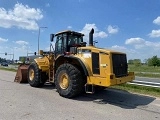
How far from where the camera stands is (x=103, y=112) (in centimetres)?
698

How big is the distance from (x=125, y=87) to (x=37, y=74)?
4769 mm

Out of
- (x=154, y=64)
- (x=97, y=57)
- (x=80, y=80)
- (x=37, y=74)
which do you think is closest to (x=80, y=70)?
(x=80, y=80)

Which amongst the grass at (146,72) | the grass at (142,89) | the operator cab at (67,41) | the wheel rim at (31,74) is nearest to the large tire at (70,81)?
the operator cab at (67,41)

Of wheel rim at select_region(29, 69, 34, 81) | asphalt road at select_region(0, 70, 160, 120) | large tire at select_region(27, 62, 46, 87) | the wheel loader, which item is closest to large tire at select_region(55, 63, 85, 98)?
the wheel loader

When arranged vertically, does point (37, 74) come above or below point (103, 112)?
above

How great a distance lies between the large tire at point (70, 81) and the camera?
9016 millimetres

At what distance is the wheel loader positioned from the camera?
8.39 meters

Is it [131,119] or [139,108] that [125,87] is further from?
[131,119]

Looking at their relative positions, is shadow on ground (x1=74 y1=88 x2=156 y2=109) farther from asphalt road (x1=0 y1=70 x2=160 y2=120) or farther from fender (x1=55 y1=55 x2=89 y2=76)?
fender (x1=55 y1=55 x2=89 y2=76)

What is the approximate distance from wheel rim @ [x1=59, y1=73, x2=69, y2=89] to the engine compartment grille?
213cm

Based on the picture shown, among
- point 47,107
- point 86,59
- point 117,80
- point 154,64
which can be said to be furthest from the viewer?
point 154,64

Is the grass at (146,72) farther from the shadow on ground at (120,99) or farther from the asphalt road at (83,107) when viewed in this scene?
the asphalt road at (83,107)

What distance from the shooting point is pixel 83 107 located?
7617 millimetres

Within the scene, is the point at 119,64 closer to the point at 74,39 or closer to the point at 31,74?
the point at 74,39
